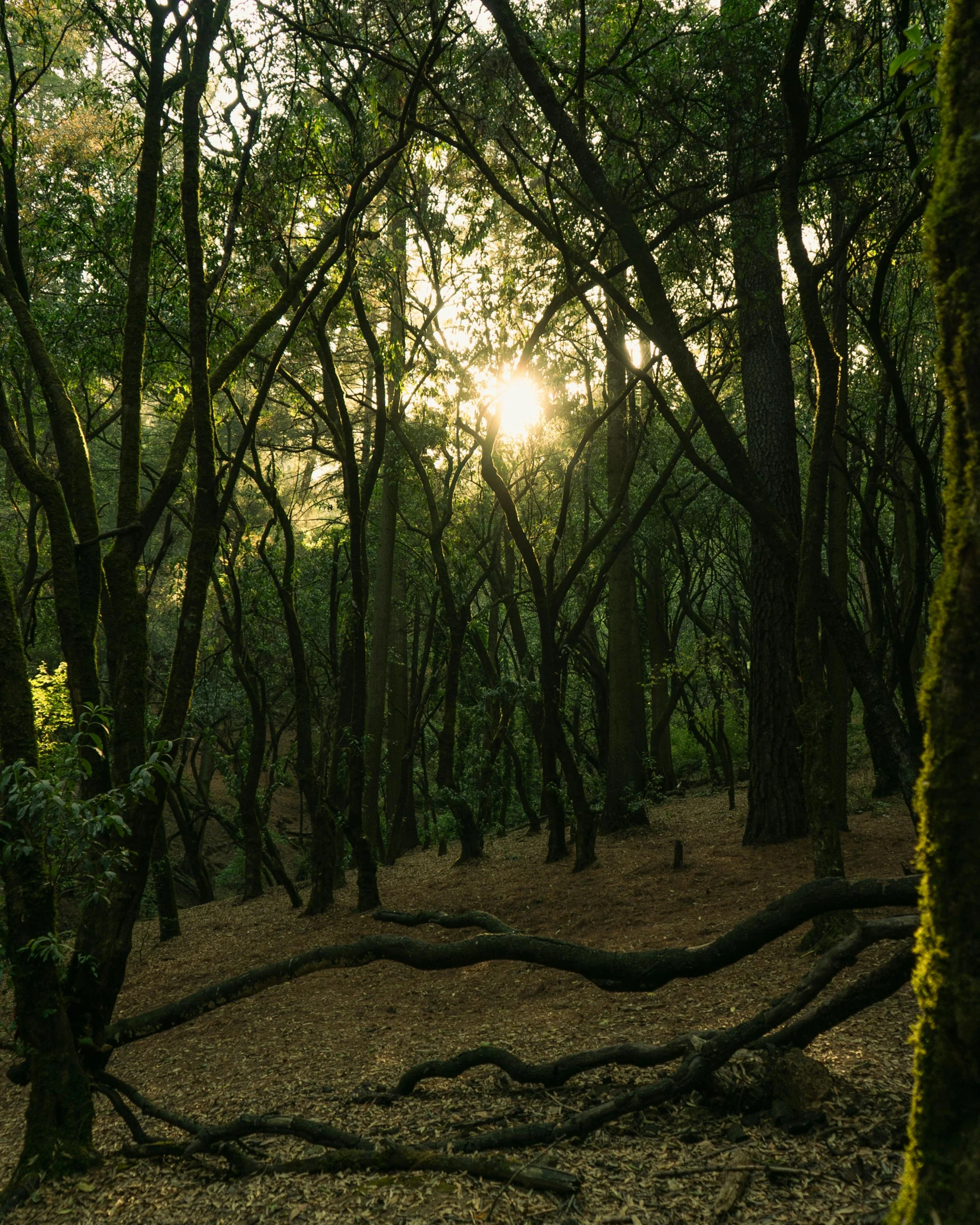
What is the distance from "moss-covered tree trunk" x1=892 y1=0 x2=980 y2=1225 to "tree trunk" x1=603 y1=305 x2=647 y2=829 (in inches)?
431

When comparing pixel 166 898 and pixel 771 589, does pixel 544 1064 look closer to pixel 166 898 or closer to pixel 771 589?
pixel 771 589

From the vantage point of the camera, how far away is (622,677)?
13.1 meters

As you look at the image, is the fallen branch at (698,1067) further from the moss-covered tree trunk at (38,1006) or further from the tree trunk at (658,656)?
the tree trunk at (658,656)

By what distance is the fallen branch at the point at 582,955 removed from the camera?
3.95 meters

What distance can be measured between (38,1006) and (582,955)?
268cm

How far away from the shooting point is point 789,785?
30.4 feet

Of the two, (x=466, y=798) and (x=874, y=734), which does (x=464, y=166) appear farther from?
(x=874, y=734)

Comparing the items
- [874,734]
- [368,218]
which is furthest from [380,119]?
[874,734]

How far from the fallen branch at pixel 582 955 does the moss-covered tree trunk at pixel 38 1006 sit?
1.71 feet

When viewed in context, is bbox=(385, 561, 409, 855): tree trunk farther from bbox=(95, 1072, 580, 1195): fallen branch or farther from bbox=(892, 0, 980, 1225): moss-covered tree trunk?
bbox=(892, 0, 980, 1225): moss-covered tree trunk

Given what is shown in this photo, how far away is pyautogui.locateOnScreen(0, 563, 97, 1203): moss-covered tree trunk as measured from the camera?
3955mm

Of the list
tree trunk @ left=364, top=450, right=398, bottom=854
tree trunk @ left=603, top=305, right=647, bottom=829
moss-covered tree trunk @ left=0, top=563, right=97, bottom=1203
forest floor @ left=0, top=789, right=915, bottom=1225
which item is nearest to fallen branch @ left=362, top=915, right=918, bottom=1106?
forest floor @ left=0, top=789, right=915, bottom=1225

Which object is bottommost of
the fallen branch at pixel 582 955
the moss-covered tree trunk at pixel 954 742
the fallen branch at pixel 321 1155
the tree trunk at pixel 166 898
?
the tree trunk at pixel 166 898

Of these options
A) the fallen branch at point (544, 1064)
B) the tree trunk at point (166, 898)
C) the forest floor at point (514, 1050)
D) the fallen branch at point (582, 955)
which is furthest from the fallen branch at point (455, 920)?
the tree trunk at point (166, 898)
